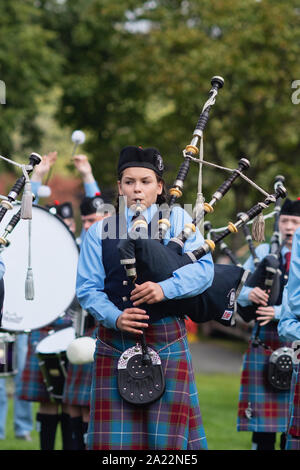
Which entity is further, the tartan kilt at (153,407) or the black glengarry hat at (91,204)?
the black glengarry hat at (91,204)

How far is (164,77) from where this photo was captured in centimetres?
1358

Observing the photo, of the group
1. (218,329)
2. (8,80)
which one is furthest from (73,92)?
(218,329)

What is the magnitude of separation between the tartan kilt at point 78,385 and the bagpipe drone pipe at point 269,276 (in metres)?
1.06

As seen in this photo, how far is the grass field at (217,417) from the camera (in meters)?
6.85

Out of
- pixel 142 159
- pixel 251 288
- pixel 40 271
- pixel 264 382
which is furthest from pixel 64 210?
pixel 142 159

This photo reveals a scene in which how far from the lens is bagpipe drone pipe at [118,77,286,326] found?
3400 mm

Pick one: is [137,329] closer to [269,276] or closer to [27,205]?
[27,205]

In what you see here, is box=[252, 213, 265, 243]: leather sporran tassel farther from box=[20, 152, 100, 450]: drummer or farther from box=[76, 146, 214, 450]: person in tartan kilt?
box=[20, 152, 100, 450]: drummer

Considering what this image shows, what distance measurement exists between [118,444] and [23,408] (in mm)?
3898

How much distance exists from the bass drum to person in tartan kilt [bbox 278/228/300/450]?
1.51m

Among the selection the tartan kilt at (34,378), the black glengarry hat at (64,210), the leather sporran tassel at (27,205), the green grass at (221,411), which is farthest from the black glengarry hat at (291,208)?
the leather sporran tassel at (27,205)

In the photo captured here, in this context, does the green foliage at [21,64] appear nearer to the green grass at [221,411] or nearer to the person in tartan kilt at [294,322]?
the green grass at [221,411]

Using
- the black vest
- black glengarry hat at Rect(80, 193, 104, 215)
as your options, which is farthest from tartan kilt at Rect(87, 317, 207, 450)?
black glengarry hat at Rect(80, 193, 104, 215)

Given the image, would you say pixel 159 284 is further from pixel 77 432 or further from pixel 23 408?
pixel 23 408
